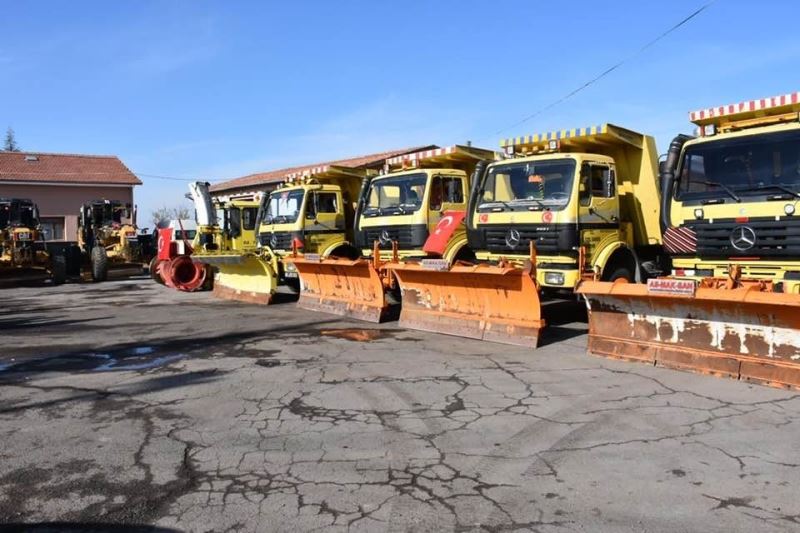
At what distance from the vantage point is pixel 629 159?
10516mm

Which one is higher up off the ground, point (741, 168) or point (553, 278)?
point (741, 168)

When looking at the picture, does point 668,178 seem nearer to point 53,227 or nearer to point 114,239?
point 114,239

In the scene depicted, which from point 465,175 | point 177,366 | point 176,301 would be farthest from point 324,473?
point 176,301

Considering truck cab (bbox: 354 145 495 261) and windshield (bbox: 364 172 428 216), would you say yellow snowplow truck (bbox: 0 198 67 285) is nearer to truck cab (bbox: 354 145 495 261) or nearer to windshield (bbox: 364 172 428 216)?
truck cab (bbox: 354 145 495 261)

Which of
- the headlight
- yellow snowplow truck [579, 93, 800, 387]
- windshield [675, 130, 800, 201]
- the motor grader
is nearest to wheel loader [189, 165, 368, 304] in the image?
the headlight

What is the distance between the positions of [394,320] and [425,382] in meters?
4.46

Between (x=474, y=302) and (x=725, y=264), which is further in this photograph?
(x=474, y=302)

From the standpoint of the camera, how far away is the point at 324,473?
4410mm

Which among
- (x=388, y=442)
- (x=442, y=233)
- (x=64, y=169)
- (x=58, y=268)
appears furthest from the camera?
(x=64, y=169)

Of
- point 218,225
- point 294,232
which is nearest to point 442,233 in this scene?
point 294,232

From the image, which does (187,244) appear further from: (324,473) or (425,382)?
(324,473)

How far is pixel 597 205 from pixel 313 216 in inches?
262

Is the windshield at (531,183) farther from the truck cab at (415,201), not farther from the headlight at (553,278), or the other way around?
the truck cab at (415,201)

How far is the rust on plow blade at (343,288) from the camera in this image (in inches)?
437
